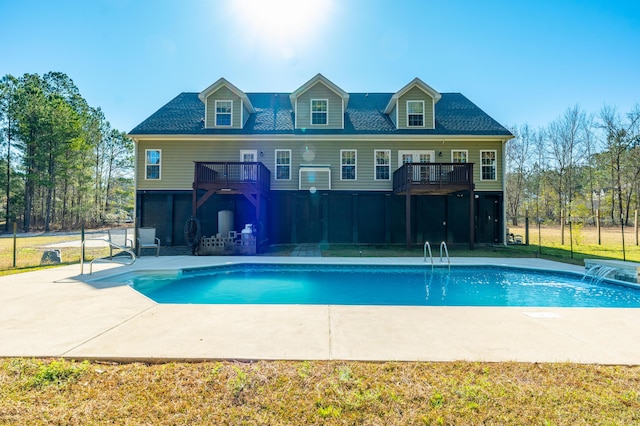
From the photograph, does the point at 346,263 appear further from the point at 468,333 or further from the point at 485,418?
the point at 485,418

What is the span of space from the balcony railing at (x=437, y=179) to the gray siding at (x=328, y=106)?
4338mm

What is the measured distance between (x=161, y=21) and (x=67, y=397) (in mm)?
12218

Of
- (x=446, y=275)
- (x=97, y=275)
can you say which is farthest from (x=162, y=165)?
(x=446, y=275)

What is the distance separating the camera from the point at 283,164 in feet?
47.7

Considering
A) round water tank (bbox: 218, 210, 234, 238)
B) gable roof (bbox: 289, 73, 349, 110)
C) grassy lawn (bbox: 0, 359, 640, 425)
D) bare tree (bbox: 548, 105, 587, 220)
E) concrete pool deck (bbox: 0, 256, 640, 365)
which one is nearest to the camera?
grassy lawn (bbox: 0, 359, 640, 425)

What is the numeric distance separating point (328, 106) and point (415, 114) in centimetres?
440

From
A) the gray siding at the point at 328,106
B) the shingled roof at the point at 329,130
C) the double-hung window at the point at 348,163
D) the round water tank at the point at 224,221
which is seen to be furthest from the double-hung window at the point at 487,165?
the round water tank at the point at 224,221

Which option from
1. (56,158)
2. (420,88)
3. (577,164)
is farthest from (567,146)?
(56,158)

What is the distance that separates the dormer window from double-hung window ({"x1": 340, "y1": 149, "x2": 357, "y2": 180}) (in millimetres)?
3247

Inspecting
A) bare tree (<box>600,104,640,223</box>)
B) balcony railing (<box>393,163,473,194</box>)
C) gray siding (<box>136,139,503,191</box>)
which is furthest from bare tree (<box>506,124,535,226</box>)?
balcony railing (<box>393,163,473,194</box>)

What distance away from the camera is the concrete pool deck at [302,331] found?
314 centimetres

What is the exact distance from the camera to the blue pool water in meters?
6.17

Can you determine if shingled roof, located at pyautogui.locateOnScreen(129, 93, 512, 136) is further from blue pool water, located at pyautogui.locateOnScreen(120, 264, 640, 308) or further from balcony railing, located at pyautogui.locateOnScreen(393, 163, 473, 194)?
blue pool water, located at pyautogui.locateOnScreen(120, 264, 640, 308)

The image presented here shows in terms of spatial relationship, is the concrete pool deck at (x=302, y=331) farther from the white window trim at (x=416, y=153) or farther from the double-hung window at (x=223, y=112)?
the double-hung window at (x=223, y=112)
